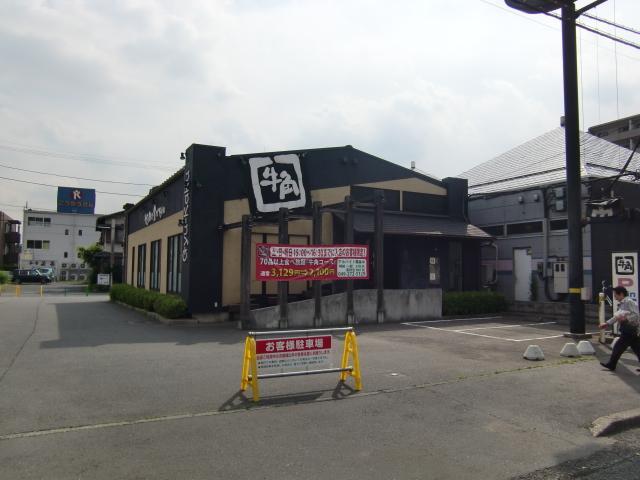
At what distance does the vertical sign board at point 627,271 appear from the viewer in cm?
1177

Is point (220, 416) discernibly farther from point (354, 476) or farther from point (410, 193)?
point (410, 193)

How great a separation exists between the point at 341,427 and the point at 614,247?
16.2 meters

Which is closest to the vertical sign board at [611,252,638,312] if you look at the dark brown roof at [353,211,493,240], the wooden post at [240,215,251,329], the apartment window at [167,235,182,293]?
the dark brown roof at [353,211,493,240]

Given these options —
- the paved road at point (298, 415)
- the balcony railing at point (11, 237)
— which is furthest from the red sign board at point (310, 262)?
the balcony railing at point (11, 237)

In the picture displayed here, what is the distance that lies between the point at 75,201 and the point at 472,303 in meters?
35.8

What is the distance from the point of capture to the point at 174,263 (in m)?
19.8

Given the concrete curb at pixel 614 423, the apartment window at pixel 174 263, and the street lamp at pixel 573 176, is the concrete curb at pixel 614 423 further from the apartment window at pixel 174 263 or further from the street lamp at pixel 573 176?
the apartment window at pixel 174 263

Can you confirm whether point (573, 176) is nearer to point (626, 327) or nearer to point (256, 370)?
point (626, 327)

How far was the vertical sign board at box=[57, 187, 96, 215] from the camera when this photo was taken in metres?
42.5

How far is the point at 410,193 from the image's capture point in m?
21.4

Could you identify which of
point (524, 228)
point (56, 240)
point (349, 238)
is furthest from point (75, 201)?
point (524, 228)

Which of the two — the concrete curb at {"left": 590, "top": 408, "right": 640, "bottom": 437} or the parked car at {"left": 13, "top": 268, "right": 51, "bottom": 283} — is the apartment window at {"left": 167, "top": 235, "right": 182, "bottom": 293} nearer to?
the concrete curb at {"left": 590, "top": 408, "right": 640, "bottom": 437}

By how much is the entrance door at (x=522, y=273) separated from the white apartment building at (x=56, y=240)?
2385 inches

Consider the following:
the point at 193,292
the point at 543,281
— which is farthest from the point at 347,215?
the point at 543,281
